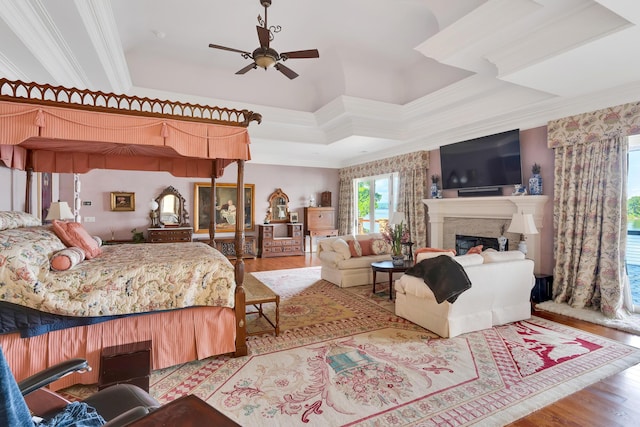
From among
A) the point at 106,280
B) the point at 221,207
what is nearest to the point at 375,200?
the point at 221,207

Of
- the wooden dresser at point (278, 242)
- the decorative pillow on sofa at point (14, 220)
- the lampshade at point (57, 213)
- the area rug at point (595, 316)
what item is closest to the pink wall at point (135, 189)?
the wooden dresser at point (278, 242)

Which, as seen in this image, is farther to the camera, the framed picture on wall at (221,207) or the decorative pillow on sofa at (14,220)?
the framed picture on wall at (221,207)

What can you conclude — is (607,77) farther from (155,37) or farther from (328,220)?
(328,220)

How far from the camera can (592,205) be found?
13.0 ft

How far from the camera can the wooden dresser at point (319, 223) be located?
9125mm

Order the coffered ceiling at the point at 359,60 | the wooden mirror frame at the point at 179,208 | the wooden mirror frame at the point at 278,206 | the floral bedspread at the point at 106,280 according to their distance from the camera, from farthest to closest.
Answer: the wooden mirror frame at the point at 278,206 → the wooden mirror frame at the point at 179,208 → the coffered ceiling at the point at 359,60 → the floral bedspread at the point at 106,280

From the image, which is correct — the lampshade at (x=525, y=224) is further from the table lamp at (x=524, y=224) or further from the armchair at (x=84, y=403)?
the armchair at (x=84, y=403)

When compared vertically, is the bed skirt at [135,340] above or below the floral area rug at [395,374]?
above

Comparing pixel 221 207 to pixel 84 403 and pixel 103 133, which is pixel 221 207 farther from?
pixel 84 403

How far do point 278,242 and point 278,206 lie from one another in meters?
1.10

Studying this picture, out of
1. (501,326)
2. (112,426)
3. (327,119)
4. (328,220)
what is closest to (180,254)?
(112,426)

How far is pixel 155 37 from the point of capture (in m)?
4.77

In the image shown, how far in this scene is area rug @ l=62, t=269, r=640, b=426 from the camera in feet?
6.88

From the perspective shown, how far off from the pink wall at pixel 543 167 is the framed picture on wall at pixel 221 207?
6.31 meters
